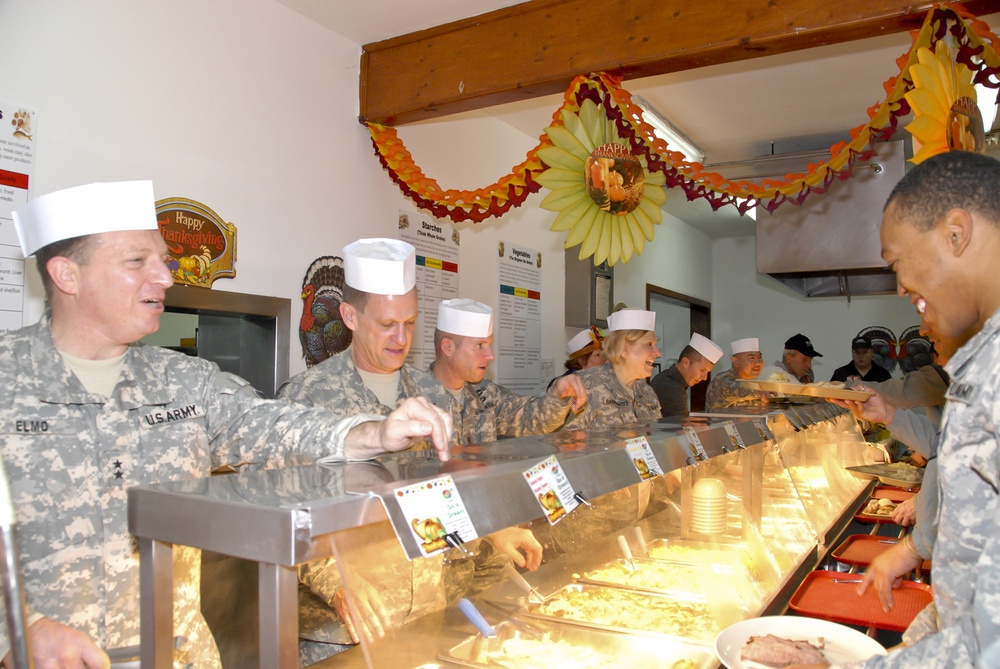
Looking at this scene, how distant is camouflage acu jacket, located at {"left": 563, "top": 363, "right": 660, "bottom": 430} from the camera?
4543mm

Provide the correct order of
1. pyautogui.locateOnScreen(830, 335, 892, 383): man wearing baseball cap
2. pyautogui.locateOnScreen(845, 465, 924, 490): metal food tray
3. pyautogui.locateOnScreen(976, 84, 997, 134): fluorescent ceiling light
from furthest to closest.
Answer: pyautogui.locateOnScreen(830, 335, 892, 383): man wearing baseball cap, pyautogui.locateOnScreen(976, 84, 997, 134): fluorescent ceiling light, pyautogui.locateOnScreen(845, 465, 924, 490): metal food tray

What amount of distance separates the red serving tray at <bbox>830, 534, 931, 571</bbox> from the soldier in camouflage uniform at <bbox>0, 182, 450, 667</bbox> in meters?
1.98

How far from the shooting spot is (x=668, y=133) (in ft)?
17.8

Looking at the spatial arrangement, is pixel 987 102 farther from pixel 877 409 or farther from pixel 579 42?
pixel 579 42

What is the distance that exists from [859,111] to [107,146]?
4.80 m

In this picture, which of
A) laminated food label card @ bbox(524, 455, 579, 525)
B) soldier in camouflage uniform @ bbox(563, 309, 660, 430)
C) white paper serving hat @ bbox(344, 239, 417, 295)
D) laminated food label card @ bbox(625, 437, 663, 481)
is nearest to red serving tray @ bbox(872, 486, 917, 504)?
soldier in camouflage uniform @ bbox(563, 309, 660, 430)

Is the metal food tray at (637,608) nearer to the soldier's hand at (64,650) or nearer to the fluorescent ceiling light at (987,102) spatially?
the soldier's hand at (64,650)

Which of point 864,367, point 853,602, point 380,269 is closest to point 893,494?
point 853,602

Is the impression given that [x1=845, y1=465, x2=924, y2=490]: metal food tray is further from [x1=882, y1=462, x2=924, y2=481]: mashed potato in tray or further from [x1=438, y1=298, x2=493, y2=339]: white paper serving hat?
[x1=438, y1=298, x2=493, y2=339]: white paper serving hat

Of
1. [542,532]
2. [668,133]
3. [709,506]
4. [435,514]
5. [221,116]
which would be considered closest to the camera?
[435,514]

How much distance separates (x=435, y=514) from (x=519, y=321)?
437 centimetres

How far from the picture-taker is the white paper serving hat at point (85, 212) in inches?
63.6

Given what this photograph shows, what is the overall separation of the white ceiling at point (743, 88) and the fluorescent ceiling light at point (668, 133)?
49 millimetres

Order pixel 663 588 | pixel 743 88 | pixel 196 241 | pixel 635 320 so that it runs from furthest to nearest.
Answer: pixel 635 320
pixel 743 88
pixel 196 241
pixel 663 588
